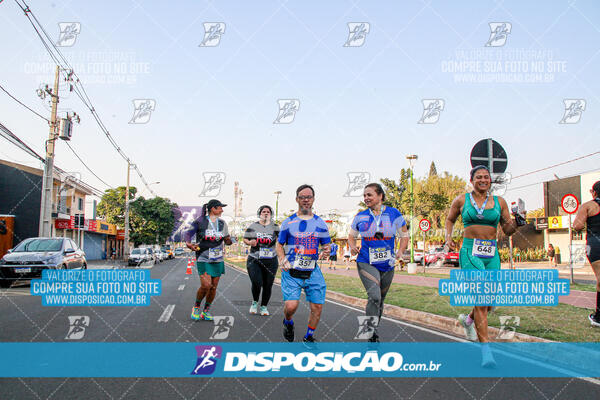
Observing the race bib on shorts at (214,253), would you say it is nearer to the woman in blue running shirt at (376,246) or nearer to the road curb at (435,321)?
the woman in blue running shirt at (376,246)

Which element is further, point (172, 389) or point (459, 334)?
point (459, 334)

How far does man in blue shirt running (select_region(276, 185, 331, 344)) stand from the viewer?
514 cm

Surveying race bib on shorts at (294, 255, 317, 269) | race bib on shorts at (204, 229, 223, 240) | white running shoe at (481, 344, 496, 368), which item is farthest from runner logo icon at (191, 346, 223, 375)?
white running shoe at (481, 344, 496, 368)

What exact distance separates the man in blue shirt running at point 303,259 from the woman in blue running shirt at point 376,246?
0.45m

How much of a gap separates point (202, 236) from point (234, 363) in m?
2.91

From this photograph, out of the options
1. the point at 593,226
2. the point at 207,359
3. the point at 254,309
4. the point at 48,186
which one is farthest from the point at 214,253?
the point at 48,186

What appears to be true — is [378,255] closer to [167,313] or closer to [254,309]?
[254,309]

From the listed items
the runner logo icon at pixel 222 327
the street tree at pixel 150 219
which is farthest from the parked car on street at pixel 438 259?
the street tree at pixel 150 219

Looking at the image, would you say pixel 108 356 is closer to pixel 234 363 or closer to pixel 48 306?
pixel 234 363

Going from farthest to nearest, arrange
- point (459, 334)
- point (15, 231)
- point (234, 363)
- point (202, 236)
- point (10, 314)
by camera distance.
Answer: point (15, 231), point (10, 314), point (202, 236), point (459, 334), point (234, 363)

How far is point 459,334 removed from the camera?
643 cm

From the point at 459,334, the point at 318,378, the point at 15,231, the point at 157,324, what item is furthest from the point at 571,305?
the point at 15,231

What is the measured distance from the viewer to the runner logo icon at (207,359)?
432 centimetres

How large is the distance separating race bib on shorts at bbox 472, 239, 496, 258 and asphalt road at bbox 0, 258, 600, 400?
1274 mm
